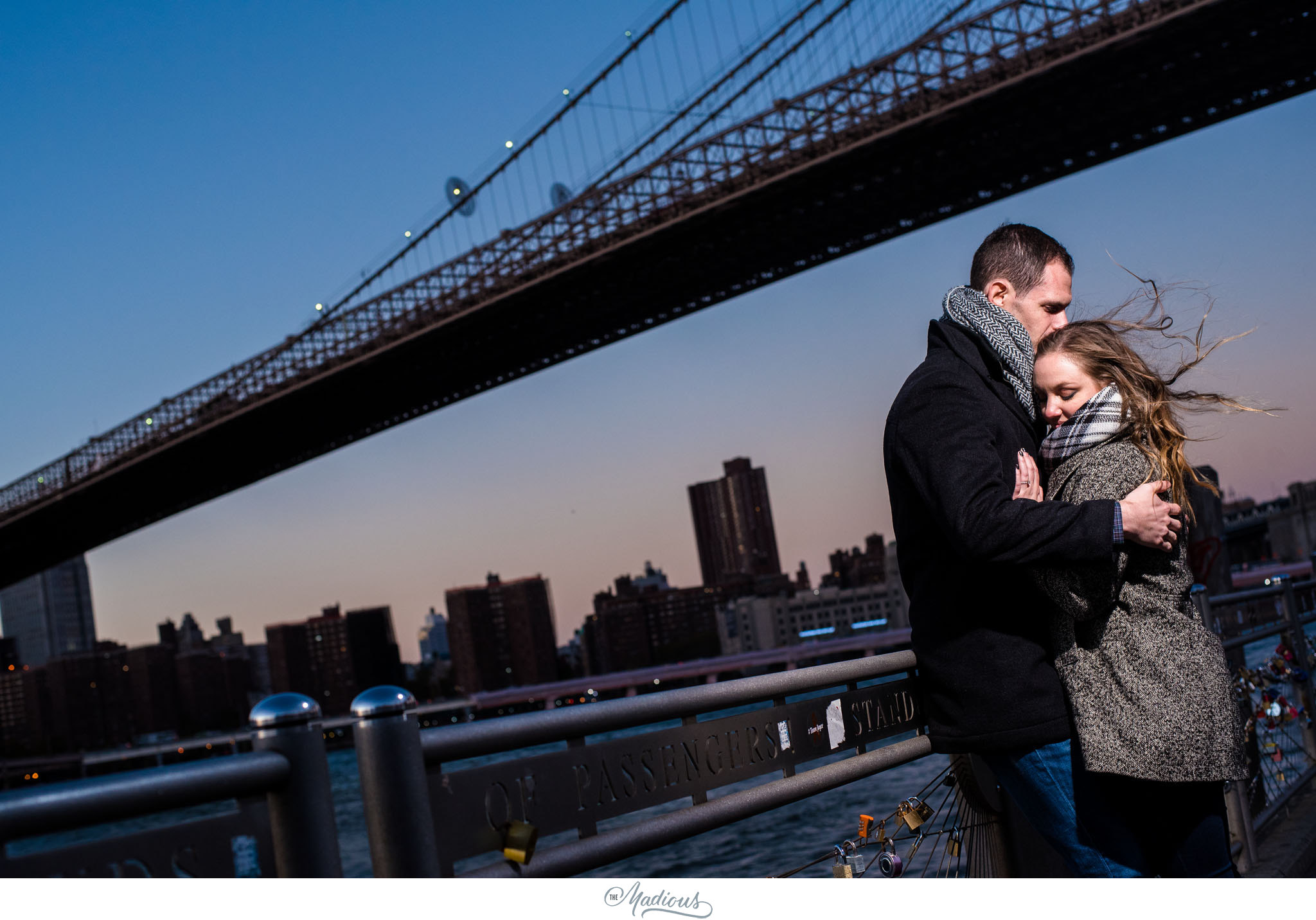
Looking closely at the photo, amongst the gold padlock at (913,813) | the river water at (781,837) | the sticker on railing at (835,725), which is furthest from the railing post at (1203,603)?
the river water at (781,837)

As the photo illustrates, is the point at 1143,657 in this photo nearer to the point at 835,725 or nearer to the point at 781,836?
the point at 835,725

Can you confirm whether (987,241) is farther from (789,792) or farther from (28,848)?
(28,848)

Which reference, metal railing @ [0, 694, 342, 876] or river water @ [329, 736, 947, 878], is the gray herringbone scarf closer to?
metal railing @ [0, 694, 342, 876]

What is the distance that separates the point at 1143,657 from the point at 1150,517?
6.2 inches

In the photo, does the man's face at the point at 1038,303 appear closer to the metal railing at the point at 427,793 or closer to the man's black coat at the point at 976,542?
the man's black coat at the point at 976,542

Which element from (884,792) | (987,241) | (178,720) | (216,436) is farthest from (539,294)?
(178,720)

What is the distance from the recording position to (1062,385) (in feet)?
4.49

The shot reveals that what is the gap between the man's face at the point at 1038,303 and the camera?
4.90ft

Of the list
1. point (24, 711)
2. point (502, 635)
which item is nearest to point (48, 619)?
point (24, 711)

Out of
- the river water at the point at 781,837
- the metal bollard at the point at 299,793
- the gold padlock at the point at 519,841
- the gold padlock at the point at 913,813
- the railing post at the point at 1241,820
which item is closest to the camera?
the metal bollard at the point at 299,793

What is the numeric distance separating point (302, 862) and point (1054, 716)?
83 cm

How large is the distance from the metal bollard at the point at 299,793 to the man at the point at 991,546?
27.6 inches

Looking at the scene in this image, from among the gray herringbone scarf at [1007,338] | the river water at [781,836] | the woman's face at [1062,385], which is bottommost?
the river water at [781,836]
